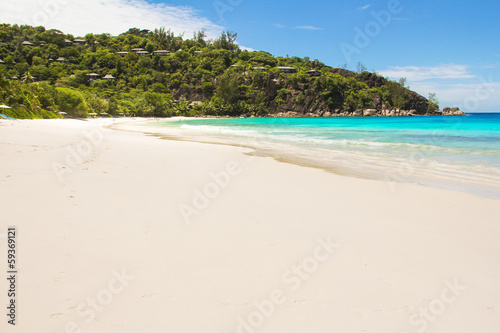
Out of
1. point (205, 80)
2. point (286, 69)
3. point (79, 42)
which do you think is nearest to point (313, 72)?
point (286, 69)

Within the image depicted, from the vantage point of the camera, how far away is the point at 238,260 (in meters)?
3.01

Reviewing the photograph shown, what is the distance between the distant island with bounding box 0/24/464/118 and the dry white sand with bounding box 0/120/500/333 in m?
74.7

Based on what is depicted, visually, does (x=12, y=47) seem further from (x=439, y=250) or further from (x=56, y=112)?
(x=439, y=250)

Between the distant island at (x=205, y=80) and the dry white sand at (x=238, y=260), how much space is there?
245 feet

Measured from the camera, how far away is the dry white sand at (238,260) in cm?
220

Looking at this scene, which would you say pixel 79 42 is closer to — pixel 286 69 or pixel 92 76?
pixel 92 76

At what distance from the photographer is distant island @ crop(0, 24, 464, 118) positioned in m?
95.4

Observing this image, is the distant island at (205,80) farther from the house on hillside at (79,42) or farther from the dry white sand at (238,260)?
the dry white sand at (238,260)

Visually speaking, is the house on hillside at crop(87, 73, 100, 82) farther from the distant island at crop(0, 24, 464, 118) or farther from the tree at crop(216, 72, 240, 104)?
the tree at crop(216, 72, 240, 104)

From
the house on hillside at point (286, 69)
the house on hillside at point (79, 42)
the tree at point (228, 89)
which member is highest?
the house on hillside at point (79, 42)

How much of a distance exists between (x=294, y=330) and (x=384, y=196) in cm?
459

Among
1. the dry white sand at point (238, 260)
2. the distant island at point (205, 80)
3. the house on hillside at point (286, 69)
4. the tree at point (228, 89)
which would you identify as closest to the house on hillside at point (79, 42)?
the distant island at point (205, 80)

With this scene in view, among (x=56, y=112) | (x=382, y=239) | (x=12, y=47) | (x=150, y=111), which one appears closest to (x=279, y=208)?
(x=382, y=239)

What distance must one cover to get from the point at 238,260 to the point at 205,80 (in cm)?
11654
